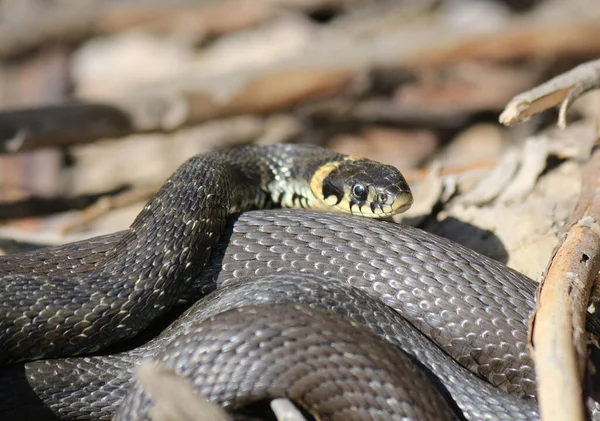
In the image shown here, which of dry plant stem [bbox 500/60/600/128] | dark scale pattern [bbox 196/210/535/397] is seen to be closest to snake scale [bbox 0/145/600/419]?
dark scale pattern [bbox 196/210/535/397]

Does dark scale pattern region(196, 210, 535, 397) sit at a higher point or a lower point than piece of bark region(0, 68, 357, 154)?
lower

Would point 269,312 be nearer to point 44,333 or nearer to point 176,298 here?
point 176,298

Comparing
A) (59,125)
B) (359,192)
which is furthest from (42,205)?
(359,192)

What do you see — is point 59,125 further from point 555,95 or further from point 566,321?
point 566,321

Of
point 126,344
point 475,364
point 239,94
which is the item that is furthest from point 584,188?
point 239,94

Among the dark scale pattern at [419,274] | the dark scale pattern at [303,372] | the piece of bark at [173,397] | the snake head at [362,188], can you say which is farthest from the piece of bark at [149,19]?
the piece of bark at [173,397]

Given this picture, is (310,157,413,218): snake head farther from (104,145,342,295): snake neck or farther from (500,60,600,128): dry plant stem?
(500,60,600,128): dry plant stem
